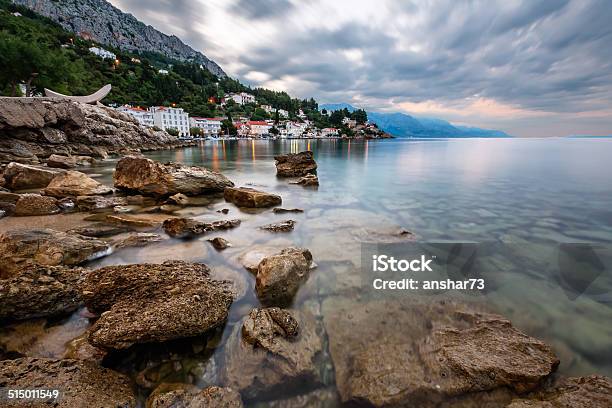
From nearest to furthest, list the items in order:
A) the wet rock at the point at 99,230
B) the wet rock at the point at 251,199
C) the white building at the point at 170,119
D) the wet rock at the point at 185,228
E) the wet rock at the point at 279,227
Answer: the wet rock at the point at 99,230 < the wet rock at the point at 185,228 < the wet rock at the point at 279,227 < the wet rock at the point at 251,199 < the white building at the point at 170,119

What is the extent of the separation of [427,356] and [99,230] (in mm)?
8725

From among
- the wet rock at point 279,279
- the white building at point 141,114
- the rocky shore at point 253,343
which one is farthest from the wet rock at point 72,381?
the white building at point 141,114

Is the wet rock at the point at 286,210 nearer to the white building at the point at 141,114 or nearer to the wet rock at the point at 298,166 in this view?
the wet rock at the point at 298,166

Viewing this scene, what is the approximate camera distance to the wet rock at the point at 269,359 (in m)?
3.44

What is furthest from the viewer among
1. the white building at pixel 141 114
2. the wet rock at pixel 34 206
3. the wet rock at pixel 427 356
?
the white building at pixel 141 114

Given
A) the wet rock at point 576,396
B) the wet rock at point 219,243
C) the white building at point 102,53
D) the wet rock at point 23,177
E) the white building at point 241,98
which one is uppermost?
the white building at point 102,53

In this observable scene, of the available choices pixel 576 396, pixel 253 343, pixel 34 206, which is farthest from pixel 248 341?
pixel 34 206

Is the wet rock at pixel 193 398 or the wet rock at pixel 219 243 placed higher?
the wet rock at pixel 219 243

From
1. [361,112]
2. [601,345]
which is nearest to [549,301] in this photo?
[601,345]

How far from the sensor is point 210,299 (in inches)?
168

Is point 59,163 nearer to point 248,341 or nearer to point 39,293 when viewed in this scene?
point 39,293

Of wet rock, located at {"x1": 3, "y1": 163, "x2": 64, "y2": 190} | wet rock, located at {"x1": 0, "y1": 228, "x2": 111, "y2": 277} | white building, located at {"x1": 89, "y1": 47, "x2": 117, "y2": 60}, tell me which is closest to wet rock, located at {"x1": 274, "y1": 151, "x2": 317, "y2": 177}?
wet rock, located at {"x1": 3, "y1": 163, "x2": 64, "y2": 190}

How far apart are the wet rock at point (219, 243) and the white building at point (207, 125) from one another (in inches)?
4548

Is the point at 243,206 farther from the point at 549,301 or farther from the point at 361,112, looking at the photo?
the point at 361,112
